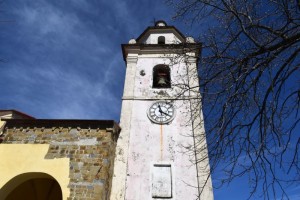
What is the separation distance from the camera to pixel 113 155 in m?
8.71

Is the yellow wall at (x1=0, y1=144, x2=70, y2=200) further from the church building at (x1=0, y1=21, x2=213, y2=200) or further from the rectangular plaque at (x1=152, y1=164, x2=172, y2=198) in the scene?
the rectangular plaque at (x1=152, y1=164, x2=172, y2=198)

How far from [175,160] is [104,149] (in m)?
2.41

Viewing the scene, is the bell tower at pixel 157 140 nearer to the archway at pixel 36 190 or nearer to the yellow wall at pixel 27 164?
the yellow wall at pixel 27 164

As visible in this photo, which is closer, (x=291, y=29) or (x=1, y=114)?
(x=291, y=29)

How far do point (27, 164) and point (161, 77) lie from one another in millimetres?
6096

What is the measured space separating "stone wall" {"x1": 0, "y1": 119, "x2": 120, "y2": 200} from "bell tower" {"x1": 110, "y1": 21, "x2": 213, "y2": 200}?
0.68m

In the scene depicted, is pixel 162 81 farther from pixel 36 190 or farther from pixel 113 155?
pixel 36 190

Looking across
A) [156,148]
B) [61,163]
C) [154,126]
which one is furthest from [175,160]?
[61,163]

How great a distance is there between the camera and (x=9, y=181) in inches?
293

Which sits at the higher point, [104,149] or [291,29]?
[291,29]

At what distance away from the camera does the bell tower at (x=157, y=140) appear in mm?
8117

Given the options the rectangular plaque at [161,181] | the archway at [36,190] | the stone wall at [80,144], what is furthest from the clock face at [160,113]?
the archway at [36,190]

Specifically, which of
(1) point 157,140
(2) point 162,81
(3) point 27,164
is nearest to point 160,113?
(1) point 157,140

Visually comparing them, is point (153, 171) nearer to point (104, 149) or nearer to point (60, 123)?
point (104, 149)
